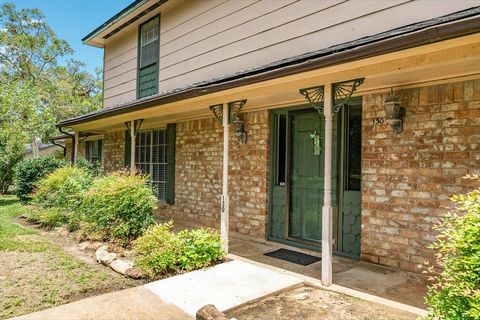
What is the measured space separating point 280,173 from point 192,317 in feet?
11.4

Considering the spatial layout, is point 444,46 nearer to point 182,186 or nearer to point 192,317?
point 192,317

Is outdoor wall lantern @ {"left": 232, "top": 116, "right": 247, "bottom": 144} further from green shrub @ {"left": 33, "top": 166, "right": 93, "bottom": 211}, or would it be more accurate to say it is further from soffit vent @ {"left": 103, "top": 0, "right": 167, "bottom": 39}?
soffit vent @ {"left": 103, "top": 0, "right": 167, "bottom": 39}

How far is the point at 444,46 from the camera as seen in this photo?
2.96 m

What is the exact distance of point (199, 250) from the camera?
490 centimetres

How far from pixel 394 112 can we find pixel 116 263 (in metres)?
4.30

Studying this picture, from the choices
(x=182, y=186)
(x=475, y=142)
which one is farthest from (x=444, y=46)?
(x=182, y=186)

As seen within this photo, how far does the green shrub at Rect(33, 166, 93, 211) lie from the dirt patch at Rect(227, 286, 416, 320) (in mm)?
4962

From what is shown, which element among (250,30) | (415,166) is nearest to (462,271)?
(415,166)

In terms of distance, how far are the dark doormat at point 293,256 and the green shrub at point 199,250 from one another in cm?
91

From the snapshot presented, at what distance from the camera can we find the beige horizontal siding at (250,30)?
14.8 feet

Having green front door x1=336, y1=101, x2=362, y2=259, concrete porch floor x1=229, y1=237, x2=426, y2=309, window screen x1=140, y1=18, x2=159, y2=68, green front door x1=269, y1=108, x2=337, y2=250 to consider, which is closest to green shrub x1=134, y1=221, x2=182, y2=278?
concrete porch floor x1=229, y1=237, x2=426, y2=309

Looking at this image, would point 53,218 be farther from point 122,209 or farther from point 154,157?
point 154,157

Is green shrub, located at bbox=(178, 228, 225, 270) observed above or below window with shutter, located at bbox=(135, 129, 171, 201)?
below

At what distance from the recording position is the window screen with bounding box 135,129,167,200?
29.9ft
